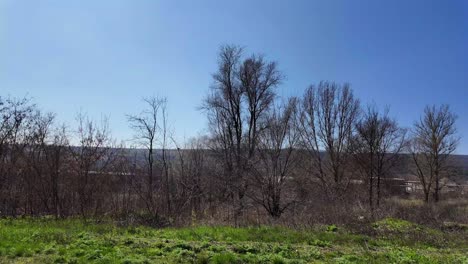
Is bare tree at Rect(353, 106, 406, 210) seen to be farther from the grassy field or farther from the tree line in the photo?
the grassy field

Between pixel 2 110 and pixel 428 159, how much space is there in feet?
131

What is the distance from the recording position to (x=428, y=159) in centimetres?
3828

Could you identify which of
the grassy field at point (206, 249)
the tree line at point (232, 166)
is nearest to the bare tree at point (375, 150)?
the tree line at point (232, 166)

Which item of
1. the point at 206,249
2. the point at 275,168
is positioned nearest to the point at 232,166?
the point at 275,168

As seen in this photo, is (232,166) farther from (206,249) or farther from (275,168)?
(206,249)

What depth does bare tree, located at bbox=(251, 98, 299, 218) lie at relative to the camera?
21156 millimetres

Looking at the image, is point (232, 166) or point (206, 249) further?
point (232, 166)

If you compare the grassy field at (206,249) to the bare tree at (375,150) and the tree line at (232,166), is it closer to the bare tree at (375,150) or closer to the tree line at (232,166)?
the tree line at (232,166)

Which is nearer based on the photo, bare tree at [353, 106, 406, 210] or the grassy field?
the grassy field

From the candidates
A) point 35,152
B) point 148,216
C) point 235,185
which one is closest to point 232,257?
point 148,216

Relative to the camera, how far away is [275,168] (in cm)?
2239

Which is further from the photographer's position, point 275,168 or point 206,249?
point 275,168

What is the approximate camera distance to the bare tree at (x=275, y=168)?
69.4 feet

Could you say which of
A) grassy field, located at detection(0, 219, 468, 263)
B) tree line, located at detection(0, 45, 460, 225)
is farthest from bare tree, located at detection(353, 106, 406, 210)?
grassy field, located at detection(0, 219, 468, 263)
